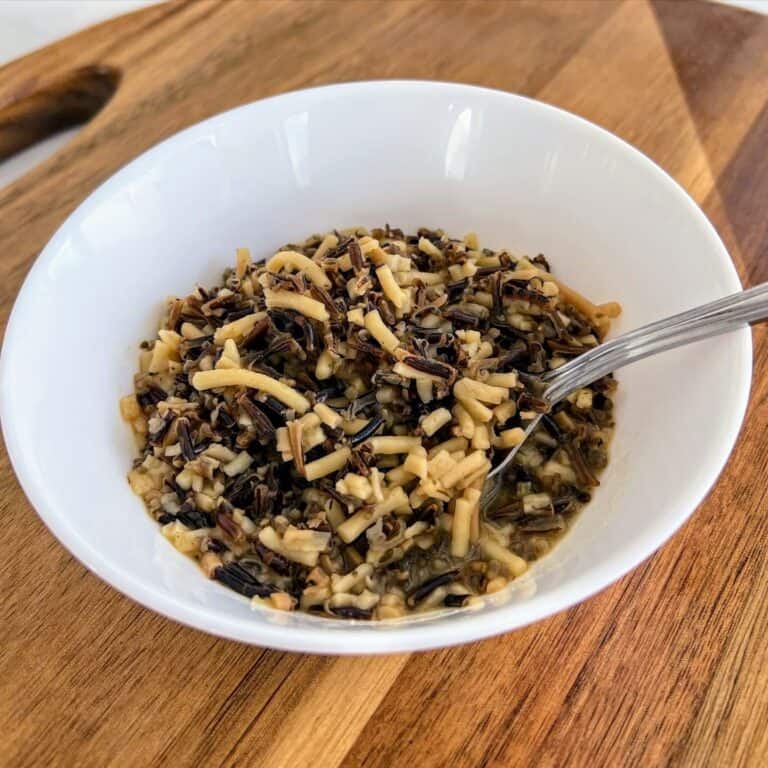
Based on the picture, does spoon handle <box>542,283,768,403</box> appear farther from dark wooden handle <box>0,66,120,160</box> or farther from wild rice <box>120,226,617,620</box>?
dark wooden handle <box>0,66,120,160</box>

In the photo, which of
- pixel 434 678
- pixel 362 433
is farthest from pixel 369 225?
pixel 434 678

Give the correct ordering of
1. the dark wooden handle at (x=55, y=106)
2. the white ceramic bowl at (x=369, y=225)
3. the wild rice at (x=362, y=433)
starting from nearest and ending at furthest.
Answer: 1. the white ceramic bowl at (x=369, y=225)
2. the wild rice at (x=362, y=433)
3. the dark wooden handle at (x=55, y=106)

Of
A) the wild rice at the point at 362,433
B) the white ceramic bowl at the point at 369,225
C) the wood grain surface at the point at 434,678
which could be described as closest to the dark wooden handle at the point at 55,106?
the wood grain surface at the point at 434,678

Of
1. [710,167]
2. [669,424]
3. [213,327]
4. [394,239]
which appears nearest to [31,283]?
[213,327]

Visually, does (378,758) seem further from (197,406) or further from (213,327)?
(213,327)

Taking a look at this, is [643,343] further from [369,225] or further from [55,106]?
[55,106]

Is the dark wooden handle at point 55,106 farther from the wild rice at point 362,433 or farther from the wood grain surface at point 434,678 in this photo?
the wild rice at point 362,433
